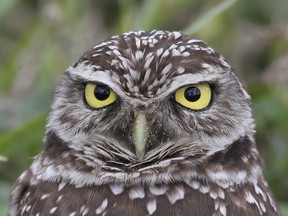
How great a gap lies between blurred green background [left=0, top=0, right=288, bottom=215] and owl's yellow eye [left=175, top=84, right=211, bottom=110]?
2.83ft

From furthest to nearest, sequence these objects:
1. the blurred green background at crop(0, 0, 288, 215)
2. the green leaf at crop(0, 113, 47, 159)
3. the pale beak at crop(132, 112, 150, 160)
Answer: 1. the blurred green background at crop(0, 0, 288, 215)
2. the green leaf at crop(0, 113, 47, 159)
3. the pale beak at crop(132, 112, 150, 160)

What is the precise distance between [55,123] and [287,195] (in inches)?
60.8

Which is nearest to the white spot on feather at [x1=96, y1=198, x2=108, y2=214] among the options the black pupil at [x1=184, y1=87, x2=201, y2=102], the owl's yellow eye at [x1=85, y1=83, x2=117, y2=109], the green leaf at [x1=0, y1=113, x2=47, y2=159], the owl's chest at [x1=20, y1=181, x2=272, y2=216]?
the owl's chest at [x1=20, y1=181, x2=272, y2=216]

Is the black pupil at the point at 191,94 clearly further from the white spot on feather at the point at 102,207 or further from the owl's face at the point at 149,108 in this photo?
the white spot on feather at the point at 102,207

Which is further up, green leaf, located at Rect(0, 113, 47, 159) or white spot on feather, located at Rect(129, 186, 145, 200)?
green leaf, located at Rect(0, 113, 47, 159)

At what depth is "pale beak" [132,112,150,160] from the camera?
3.65 metres

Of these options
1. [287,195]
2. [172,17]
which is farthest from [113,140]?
[172,17]

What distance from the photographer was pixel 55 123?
3.85m

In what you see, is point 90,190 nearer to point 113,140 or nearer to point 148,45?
point 113,140

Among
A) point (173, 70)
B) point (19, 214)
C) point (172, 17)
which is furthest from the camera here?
point (172, 17)

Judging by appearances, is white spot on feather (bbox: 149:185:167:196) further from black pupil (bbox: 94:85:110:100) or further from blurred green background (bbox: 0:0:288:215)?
→ blurred green background (bbox: 0:0:288:215)

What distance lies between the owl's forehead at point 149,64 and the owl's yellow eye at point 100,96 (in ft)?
0.07

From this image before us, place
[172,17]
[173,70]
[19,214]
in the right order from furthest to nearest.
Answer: [172,17]
[19,214]
[173,70]

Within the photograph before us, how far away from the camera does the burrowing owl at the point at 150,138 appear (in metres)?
3.69
